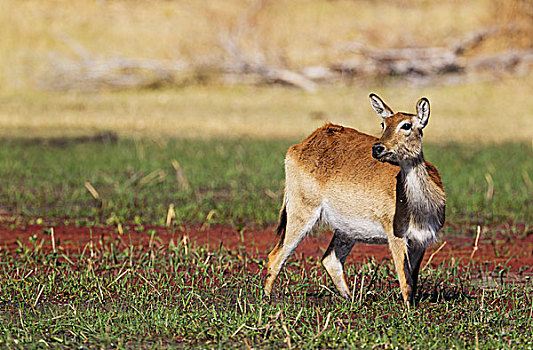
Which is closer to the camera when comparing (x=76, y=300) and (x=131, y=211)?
(x=76, y=300)

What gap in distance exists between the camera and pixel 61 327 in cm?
572

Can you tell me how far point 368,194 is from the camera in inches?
255

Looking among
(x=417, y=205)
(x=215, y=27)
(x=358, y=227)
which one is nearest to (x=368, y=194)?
(x=358, y=227)

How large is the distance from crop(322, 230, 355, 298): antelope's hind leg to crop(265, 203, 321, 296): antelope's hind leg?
0.24 metres

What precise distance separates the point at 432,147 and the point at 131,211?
21.9 ft

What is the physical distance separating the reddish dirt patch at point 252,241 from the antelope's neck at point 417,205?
1.96 meters

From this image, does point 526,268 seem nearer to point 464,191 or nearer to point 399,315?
point 399,315

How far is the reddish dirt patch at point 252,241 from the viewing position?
841cm

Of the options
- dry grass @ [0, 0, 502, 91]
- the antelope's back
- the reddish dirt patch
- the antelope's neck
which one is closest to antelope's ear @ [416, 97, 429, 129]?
the antelope's neck

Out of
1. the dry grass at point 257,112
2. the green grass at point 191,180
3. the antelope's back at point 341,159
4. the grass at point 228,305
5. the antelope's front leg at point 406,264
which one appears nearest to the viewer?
the grass at point 228,305

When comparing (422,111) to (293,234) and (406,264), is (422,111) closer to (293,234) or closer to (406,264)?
(406,264)

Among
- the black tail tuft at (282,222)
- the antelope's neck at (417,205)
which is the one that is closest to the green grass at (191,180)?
the black tail tuft at (282,222)

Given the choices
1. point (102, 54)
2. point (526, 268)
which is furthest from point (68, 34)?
point (526, 268)

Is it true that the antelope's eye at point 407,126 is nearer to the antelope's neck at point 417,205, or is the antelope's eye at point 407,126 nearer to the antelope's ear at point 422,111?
the antelope's ear at point 422,111
